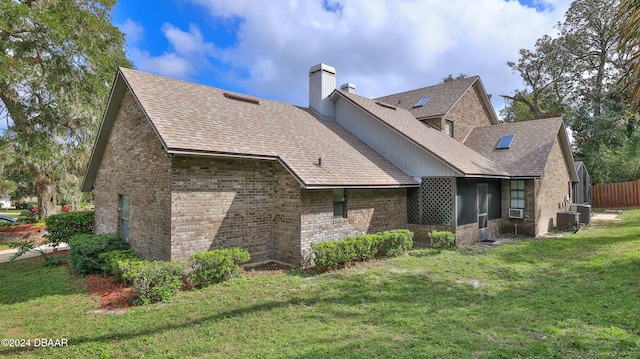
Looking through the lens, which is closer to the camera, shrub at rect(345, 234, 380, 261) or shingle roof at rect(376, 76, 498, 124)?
shrub at rect(345, 234, 380, 261)

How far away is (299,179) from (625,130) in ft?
109

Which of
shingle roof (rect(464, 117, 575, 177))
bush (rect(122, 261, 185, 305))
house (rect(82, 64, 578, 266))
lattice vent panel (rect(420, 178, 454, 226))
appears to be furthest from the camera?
shingle roof (rect(464, 117, 575, 177))

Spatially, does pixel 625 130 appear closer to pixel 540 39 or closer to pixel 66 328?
pixel 540 39

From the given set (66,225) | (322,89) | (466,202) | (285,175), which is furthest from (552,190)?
(66,225)

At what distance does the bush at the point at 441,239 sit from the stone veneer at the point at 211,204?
2428 millimetres

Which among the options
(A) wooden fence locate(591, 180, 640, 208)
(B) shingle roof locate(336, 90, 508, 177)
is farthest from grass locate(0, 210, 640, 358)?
(A) wooden fence locate(591, 180, 640, 208)

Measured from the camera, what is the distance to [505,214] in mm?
15070

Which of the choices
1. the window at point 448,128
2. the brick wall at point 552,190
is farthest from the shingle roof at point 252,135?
the brick wall at point 552,190

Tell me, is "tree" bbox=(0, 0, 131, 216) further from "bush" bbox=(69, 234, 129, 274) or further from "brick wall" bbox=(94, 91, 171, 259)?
"bush" bbox=(69, 234, 129, 274)

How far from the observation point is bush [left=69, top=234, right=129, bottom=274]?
29.2 ft

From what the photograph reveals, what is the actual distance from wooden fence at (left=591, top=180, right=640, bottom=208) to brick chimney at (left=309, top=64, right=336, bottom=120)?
24.5 metres

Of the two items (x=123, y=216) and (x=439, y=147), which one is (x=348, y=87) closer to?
(x=439, y=147)

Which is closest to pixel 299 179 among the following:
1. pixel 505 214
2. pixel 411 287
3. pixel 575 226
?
pixel 411 287

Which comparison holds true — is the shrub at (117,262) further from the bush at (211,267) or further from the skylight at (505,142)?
the skylight at (505,142)
